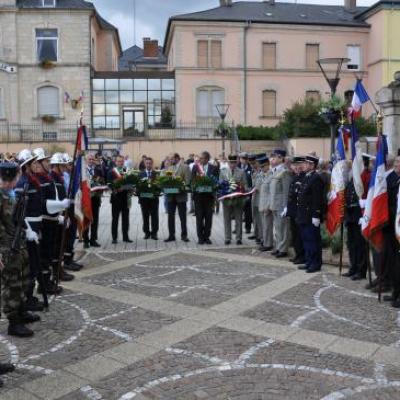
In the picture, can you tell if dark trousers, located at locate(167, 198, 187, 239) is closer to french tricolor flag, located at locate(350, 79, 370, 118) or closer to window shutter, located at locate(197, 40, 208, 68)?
french tricolor flag, located at locate(350, 79, 370, 118)

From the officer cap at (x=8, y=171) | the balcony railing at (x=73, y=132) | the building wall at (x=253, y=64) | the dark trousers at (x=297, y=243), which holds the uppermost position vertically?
the building wall at (x=253, y=64)

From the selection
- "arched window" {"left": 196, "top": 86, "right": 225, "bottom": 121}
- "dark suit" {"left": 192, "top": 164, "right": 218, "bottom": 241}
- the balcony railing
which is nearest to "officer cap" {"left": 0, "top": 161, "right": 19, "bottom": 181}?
"dark suit" {"left": 192, "top": 164, "right": 218, "bottom": 241}

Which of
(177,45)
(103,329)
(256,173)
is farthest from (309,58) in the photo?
(103,329)

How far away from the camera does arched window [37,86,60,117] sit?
138 ft

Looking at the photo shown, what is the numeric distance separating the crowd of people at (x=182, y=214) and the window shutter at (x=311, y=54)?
3334 cm

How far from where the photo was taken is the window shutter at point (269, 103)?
45500 mm

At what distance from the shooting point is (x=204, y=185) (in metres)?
12.9

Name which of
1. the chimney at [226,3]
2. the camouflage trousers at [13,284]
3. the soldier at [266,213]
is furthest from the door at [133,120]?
the camouflage trousers at [13,284]

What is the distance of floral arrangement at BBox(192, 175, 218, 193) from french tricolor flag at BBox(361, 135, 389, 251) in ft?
17.2

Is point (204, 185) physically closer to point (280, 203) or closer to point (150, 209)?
point (150, 209)

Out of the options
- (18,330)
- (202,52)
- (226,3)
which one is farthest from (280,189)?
(226,3)

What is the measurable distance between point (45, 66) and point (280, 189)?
114 feet

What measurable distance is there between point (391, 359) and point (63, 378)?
11.1 ft

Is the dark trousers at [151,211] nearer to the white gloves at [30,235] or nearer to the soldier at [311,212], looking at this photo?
the soldier at [311,212]
